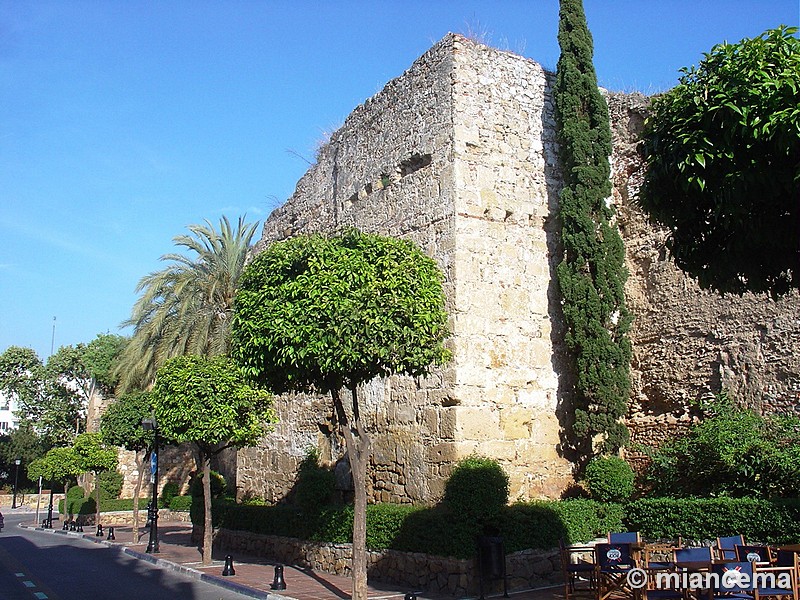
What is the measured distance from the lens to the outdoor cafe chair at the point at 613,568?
8242mm

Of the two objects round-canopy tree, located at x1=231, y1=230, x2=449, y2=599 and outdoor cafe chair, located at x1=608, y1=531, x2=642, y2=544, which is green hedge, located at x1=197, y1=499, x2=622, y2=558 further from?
round-canopy tree, located at x1=231, y1=230, x2=449, y2=599

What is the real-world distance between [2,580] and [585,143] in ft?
42.6

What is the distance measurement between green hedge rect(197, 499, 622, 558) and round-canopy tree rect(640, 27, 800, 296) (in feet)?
16.6

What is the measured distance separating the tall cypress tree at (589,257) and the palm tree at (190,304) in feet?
32.9

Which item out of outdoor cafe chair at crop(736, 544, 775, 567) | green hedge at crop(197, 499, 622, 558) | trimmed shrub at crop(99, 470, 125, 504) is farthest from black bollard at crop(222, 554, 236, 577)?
trimmed shrub at crop(99, 470, 125, 504)

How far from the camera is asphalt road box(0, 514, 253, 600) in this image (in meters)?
11.2

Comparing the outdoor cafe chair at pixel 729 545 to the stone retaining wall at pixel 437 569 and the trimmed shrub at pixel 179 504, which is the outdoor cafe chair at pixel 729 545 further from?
the trimmed shrub at pixel 179 504

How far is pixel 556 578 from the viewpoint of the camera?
35.3 ft

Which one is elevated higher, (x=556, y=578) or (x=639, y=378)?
(x=639, y=378)

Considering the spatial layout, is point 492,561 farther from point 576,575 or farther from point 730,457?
point 730,457

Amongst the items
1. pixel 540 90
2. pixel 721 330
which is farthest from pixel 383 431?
pixel 540 90

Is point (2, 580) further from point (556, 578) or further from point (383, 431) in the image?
point (556, 578)

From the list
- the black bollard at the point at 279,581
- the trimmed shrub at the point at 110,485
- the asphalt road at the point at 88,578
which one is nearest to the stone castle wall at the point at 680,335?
the black bollard at the point at 279,581

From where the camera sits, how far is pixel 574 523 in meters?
11.1
